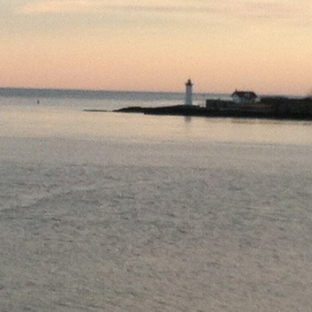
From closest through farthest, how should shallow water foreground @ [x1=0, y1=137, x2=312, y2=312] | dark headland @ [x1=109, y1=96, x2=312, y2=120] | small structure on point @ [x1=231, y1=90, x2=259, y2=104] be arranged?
shallow water foreground @ [x1=0, y1=137, x2=312, y2=312]
dark headland @ [x1=109, y1=96, x2=312, y2=120]
small structure on point @ [x1=231, y1=90, x2=259, y2=104]

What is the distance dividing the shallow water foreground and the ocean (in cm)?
2

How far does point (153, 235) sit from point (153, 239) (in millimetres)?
533

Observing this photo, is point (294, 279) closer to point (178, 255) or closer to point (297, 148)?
point (178, 255)

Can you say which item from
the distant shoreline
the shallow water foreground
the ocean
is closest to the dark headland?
the distant shoreline

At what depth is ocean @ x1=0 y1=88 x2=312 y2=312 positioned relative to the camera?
16109 mm

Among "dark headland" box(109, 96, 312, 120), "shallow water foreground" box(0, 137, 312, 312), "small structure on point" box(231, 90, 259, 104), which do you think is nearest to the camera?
"shallow water foreground" box(0, 137, 312, 312)

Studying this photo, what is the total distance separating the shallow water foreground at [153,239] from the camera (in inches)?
633

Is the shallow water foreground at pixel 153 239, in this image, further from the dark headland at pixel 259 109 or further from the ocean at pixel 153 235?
the dark headland at pixel 259 109

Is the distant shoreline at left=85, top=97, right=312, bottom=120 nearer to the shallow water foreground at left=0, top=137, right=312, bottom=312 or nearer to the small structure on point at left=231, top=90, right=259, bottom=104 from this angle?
the small structure on point at left=231, top=90, right=259, bottom=104

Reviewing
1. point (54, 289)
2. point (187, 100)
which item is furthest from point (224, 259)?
point (187, 100)

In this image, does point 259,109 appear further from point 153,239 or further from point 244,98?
point 153,239

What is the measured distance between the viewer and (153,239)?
2123cm

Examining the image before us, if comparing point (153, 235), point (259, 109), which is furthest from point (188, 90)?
point (153, 235)

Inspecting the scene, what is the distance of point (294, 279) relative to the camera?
1736 cm
